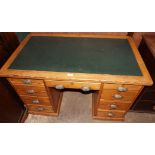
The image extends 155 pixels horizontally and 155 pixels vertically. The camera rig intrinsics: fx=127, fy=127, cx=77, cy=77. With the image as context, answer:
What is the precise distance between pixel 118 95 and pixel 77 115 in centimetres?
85

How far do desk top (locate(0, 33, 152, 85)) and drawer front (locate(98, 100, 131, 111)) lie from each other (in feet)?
1.54

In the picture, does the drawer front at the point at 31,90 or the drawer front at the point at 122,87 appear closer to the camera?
the drawer front at the point at 122,87

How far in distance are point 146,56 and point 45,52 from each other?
1.25 meters

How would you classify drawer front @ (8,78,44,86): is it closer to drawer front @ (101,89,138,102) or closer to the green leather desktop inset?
the green leather desktop inset

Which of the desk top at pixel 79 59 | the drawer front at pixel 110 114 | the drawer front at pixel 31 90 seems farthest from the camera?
the drawer front at pixel 110 114

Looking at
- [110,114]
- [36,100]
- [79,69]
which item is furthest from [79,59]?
[110,114]

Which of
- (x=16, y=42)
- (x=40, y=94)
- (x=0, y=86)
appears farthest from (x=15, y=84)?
(x=16, y=42)

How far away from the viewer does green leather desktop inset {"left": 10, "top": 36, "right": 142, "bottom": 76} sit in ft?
4.22

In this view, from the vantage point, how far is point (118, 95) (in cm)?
139

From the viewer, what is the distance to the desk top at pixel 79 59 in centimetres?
122

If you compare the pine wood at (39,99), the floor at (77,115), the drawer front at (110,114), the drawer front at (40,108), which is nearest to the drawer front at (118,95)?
the drawer front at (110,114)

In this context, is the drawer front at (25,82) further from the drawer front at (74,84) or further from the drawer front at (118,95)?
the drawer front at (118,95)

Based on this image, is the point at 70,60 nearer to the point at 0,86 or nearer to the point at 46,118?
the point at 0,86

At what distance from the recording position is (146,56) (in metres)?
1.60
